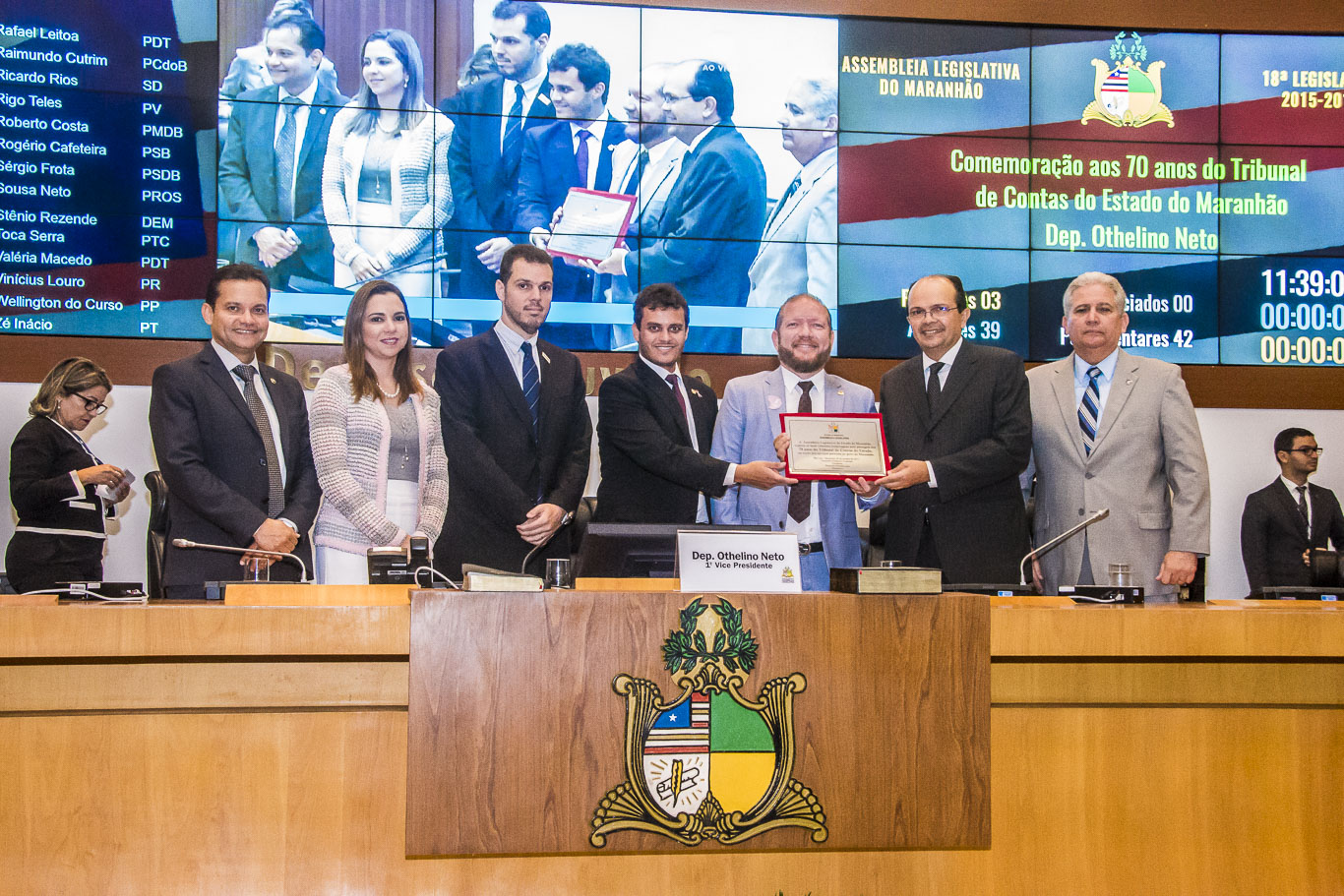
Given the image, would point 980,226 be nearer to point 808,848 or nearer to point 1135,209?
point 1135,209

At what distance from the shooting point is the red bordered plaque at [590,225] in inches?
228

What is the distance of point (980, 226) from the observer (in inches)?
238

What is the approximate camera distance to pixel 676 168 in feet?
19.3

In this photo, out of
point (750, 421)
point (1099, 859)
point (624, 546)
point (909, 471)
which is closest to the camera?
point (1099, 859)

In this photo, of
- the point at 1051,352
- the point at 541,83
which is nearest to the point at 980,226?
the point at 1051,352

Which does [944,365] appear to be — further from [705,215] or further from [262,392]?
[705,215]

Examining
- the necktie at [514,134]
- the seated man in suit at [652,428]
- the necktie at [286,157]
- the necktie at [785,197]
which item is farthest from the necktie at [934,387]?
the necktie at [286,157]

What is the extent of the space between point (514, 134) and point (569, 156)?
1.03 feet

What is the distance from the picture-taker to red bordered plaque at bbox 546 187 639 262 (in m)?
5.78

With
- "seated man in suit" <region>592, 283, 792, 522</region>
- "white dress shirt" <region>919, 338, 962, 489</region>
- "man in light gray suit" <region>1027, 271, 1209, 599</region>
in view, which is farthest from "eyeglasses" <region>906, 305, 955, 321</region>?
"seated man in suit" <region>592, 283, 792, 522</region>

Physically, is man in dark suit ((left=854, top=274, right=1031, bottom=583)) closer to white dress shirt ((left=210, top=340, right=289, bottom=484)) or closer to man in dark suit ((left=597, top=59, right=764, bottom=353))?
white dress shirt ((left=210, top=340, right=289, bottom=484))

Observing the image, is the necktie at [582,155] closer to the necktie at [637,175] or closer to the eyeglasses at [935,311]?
the necktie at [637,175]

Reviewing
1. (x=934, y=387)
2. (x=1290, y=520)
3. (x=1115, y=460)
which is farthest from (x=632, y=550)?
(x=1290, y=520)

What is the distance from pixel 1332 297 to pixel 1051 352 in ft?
5.56
